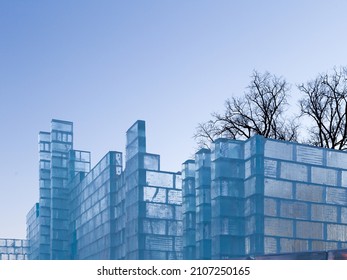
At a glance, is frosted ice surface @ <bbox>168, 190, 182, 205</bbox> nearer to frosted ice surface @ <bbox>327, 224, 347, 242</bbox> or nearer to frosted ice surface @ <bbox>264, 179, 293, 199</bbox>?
frosted ice surface @ <bbox>264, 179, 293, 199</bbox>

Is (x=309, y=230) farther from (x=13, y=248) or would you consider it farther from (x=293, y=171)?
(x=13, y=248)

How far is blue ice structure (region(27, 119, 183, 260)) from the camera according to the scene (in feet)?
102

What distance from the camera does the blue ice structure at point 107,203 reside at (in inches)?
1223

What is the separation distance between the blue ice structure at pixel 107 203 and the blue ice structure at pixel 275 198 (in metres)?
7.80

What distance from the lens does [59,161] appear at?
51625 millimetres

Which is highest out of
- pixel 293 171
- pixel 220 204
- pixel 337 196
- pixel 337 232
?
pixel 293 171

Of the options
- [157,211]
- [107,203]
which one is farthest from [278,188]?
[107,203]

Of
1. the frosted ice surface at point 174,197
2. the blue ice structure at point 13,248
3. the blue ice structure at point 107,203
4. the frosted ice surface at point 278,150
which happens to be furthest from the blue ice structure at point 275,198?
the blue ice structure at point 13,248

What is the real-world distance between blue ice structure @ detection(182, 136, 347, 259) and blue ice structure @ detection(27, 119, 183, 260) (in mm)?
7796

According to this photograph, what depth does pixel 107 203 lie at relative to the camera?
1442 inches

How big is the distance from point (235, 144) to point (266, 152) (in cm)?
144

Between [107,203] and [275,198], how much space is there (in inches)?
624
